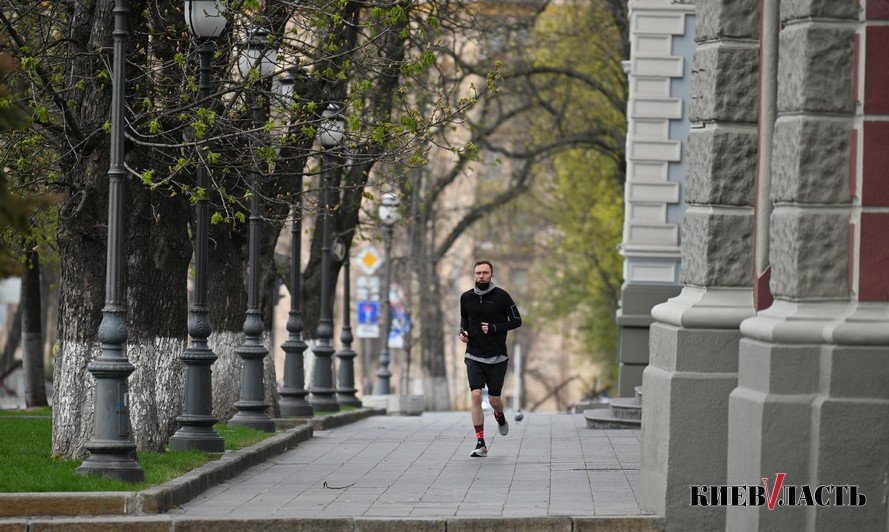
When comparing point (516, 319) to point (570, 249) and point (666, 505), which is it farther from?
point (570, 249)

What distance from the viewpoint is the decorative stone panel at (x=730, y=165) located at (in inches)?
447

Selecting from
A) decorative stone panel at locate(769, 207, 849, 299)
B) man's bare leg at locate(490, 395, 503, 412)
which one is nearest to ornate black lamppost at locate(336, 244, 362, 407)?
man's bare leg at locate(490, 395, 503, 412)

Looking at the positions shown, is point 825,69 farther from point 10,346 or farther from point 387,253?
point 10,346

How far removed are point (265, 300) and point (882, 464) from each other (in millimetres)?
13446

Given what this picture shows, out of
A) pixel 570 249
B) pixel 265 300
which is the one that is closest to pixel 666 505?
pixel 265 300

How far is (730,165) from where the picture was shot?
11391mm

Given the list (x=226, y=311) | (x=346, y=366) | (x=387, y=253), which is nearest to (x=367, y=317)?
(x=387, y=253)

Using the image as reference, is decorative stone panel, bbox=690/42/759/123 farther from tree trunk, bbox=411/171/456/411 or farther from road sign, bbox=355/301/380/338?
tree trunk, bbox=411/171/456/411

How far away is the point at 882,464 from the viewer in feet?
31.6

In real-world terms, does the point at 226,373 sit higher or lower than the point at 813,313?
lower

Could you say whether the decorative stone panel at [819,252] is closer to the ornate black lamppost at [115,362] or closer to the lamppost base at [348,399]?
the ornate black lamppost at [115,362]

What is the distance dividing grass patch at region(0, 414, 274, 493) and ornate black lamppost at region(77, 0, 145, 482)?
0.63 feet

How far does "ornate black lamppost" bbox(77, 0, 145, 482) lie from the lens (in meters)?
12.4

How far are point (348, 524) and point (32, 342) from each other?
16.3 metres
